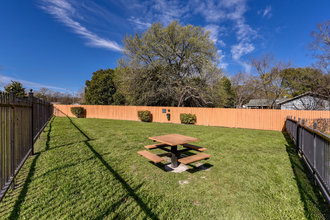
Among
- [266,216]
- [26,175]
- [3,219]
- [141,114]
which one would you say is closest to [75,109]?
[141,114]

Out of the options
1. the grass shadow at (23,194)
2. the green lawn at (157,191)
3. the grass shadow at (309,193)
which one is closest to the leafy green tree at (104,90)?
the green lawn at (157,191)

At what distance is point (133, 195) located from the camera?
249cm

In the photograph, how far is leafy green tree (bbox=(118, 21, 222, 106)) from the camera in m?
16.4

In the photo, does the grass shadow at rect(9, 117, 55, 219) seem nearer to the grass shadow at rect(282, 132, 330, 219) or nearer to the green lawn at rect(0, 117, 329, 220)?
the green lawn at rect(0, 117, 329, 220)

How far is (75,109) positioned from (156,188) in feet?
69.7

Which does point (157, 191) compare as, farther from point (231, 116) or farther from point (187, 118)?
point (187, 118)

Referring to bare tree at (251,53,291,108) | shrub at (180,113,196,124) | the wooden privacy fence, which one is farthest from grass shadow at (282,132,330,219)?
bare tree at (251,53,291,108)

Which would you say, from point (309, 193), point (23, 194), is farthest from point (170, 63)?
point (23, 194)

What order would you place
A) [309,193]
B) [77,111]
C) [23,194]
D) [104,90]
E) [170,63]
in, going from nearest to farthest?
[23,194] → [309,193] → [170,63] → [77,111] → [104,90]

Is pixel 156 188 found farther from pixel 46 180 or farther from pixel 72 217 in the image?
pixel 46 180

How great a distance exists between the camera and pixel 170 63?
58.4 ft

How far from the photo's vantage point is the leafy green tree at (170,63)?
1642 centimetres

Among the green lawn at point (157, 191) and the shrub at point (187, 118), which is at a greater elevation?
the shrub at point (187, 118)

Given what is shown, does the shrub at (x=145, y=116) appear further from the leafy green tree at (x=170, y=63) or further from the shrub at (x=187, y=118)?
the shrub at (x=187, y=118)
